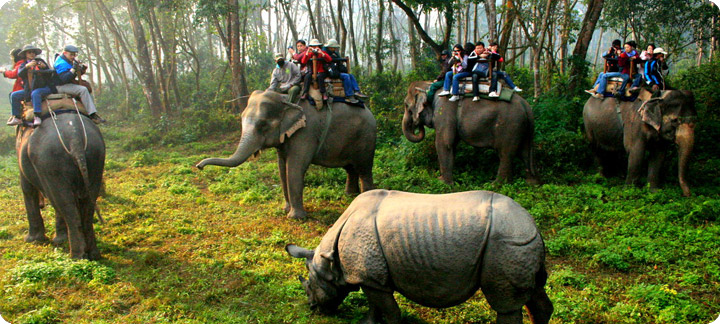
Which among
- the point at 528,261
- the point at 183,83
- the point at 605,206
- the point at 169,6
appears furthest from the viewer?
the point at 183,83

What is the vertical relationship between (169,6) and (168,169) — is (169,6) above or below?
above

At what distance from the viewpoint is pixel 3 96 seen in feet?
140

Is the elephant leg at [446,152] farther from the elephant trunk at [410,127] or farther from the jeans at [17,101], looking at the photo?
the jeans at [17,101]

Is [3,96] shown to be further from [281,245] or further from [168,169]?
[281,245]

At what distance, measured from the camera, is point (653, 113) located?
333 inches

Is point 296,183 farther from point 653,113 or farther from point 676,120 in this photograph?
point 676,120

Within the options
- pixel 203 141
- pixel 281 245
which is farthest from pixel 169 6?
pixel 281 245

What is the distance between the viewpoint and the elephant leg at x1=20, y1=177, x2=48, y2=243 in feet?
25.0

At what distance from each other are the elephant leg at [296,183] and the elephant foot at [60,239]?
328 centimetres

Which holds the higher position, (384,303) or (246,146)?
(246,146)

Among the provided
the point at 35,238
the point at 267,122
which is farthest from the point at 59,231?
the point at 267,122

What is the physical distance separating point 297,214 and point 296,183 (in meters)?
0.51

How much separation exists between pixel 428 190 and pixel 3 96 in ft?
151

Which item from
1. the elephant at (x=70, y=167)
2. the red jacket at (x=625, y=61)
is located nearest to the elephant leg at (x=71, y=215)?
the elephant at (x=70, y=167)
